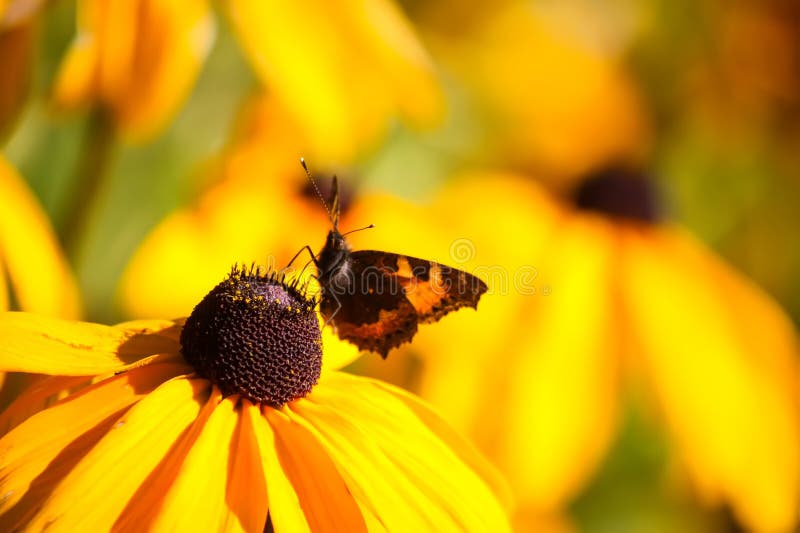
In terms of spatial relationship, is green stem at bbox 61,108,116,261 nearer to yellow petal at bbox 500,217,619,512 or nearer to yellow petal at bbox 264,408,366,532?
yellow petal at bbox 264,408,366,532

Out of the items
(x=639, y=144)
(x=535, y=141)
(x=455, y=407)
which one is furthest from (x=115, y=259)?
(x=639, y=144)

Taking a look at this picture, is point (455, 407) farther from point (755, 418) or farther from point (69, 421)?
point (69, 421)

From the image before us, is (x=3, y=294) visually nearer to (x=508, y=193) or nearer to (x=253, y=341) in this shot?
(x=253, y=341)

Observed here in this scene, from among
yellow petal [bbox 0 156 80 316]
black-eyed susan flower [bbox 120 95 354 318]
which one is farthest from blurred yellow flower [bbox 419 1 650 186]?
yellow petal [bbox 0 156 80 316]

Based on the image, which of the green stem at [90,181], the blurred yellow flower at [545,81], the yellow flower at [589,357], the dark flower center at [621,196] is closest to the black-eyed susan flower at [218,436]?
the green stem at [90,181]

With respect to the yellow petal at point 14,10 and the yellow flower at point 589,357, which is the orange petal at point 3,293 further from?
the yellow flower at point 589,357
